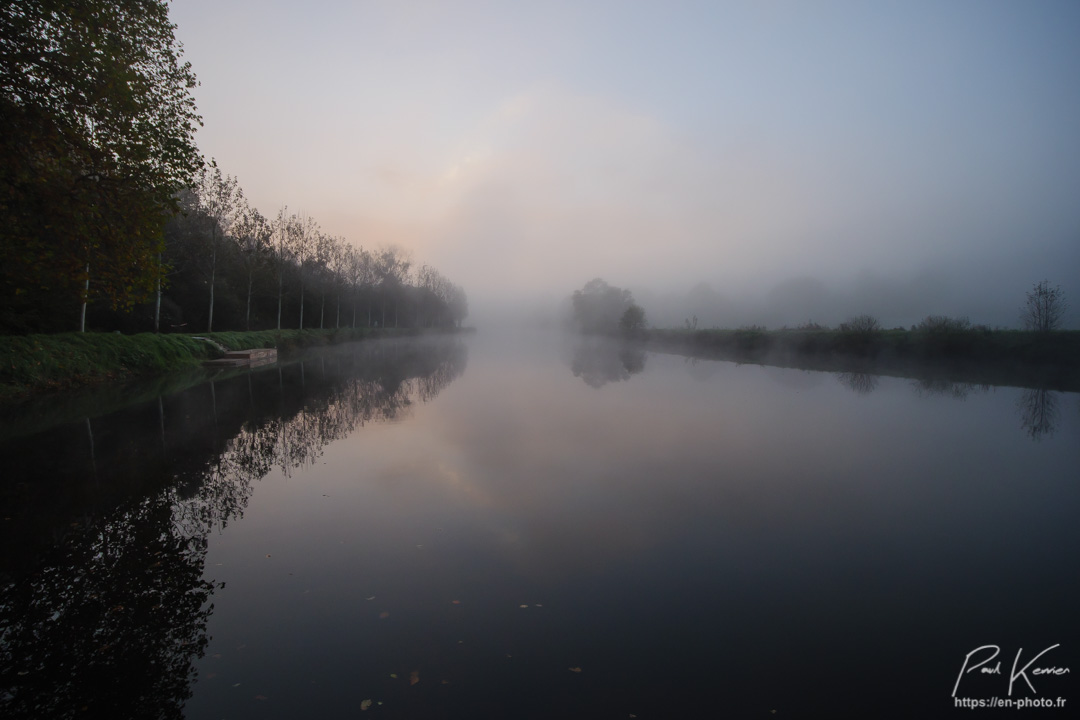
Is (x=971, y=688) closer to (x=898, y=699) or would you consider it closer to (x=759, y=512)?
(x=898, y=699)

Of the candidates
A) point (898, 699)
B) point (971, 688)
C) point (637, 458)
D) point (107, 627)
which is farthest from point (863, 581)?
point (107, 627)

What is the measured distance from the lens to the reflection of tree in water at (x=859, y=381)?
18562mm

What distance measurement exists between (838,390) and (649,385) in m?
6.71

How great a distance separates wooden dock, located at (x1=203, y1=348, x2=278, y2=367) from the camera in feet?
80.6

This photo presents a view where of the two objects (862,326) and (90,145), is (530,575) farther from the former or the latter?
(862,326)

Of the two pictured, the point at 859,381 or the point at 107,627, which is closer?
the point at 107,627

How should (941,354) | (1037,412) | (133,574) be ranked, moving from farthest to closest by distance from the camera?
(941,354), (1037,412), (133,574)

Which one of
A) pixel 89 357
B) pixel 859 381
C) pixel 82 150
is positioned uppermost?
pixel 82 150

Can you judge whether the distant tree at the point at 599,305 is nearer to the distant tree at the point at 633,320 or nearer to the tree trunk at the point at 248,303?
the distant tree at the point at 633,320

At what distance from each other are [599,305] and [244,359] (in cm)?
7724

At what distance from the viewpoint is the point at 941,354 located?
27000mm
